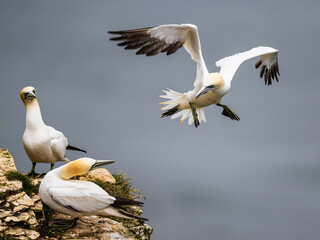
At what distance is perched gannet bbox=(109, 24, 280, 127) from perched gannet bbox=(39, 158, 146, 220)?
2.35 m

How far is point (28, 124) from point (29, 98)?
1.63 ft

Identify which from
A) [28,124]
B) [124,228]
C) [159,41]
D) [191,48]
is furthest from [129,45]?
[124,228]

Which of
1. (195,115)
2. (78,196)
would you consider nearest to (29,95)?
(78,196)

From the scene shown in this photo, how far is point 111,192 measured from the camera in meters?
10.1

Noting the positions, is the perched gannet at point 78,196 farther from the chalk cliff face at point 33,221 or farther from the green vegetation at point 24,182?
the green vegetation at point 24,182

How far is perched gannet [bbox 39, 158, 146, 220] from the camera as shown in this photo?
308 inches

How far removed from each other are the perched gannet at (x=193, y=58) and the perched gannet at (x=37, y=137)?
87.3 inches

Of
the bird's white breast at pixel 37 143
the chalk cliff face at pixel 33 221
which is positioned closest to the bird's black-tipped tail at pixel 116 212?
the chalk cliff face at pixel 33 221

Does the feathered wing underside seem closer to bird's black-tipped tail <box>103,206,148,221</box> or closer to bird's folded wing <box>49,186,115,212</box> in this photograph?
bird's folded wing <box>49,186,115,212</box>

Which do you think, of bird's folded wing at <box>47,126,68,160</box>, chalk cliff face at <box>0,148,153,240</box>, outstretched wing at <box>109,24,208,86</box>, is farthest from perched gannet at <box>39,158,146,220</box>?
outstretched wing at <box>109,24,208,86</box>

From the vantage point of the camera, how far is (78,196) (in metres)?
7.83

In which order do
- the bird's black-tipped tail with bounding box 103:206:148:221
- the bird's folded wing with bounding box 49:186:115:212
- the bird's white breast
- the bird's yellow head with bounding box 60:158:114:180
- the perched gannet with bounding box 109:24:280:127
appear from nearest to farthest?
the bird's folded wing with bounding box 49:186:115:212 → the bird's black-tipped tail with bounding box 103:206:148:221 → the bird's yellow head with bounding box 60:158:114:180 → the perched gannet with bounding box 109:24:280:127 → the bird's white breast

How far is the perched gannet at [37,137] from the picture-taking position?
9859 millimetres

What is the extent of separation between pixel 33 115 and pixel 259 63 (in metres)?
5.85
